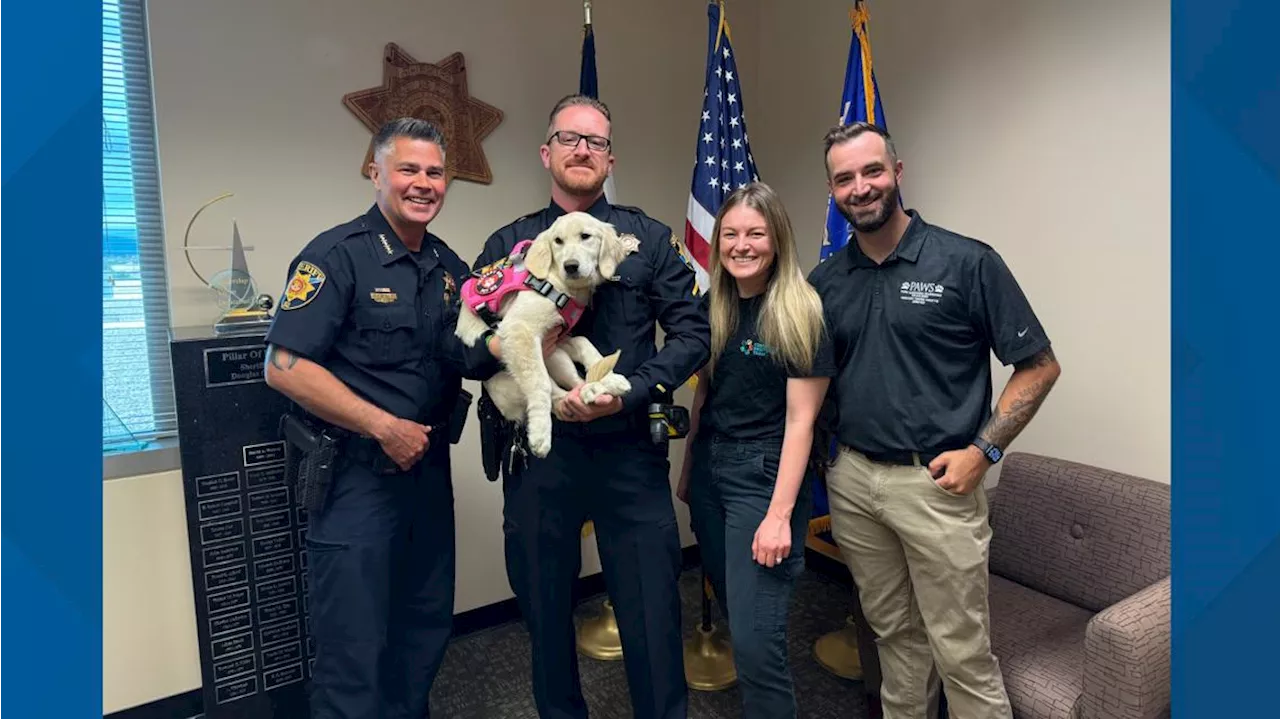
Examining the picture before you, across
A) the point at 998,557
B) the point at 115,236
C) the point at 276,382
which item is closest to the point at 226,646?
the point at 276,382

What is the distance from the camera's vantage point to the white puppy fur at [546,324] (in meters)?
1.78

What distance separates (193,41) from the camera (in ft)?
8.17

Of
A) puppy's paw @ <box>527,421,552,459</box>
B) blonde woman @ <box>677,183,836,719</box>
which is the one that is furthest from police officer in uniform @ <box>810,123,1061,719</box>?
puppy's paw @ <box>527,421,552,459</box>

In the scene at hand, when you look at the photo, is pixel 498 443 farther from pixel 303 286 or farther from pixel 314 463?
pixel 303 286

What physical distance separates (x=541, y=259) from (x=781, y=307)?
69 centimetres

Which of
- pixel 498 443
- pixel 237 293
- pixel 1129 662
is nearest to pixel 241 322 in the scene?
pixel 237 293

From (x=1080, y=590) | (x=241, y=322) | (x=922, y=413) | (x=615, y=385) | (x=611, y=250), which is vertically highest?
(x=611, y=250)

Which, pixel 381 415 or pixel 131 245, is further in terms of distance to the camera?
pixel 131 245

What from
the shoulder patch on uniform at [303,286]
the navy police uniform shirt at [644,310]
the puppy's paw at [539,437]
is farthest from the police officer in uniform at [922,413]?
the shoulder patch on uniform at [303,286]

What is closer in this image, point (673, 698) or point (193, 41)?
point (673, 698)

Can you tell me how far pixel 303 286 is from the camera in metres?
1.93

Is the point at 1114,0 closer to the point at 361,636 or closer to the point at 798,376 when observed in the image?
the point at 798,376

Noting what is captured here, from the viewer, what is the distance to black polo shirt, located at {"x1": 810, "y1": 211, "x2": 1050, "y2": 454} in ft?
6.32

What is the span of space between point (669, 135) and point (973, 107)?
4.92ft
